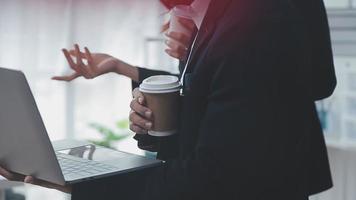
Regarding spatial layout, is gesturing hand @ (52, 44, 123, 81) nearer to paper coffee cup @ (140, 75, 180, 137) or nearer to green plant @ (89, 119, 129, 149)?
paper coffee cup @ (140, 75, 180, 137)

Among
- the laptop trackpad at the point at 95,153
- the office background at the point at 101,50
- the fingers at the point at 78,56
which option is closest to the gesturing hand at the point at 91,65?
the fingers at the point at 78,56

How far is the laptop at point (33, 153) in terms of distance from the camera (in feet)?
2.71

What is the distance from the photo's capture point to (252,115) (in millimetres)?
754

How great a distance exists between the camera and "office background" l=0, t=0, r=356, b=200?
83.4 inches

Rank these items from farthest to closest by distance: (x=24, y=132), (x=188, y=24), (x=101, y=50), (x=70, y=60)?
(x=101, y=50)
(x=70, y=60)
(x=188, y=24)
(x=24, y=132)

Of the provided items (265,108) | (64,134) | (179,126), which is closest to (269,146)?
(265,108)

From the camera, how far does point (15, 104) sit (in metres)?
0.85

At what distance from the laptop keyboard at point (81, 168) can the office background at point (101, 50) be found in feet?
4.48

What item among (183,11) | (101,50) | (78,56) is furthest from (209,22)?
(101,50)

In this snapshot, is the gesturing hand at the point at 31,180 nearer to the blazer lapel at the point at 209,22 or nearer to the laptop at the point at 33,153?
the laptop at the point at 33,153

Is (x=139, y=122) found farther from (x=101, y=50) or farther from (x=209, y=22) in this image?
(x=101, y=50)

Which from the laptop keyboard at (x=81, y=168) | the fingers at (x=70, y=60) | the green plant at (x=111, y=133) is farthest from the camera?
the green plant at (x=111, y=133)

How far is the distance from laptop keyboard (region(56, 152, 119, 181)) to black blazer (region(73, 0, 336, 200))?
0.02m

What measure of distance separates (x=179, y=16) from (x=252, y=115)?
10.0 inches
